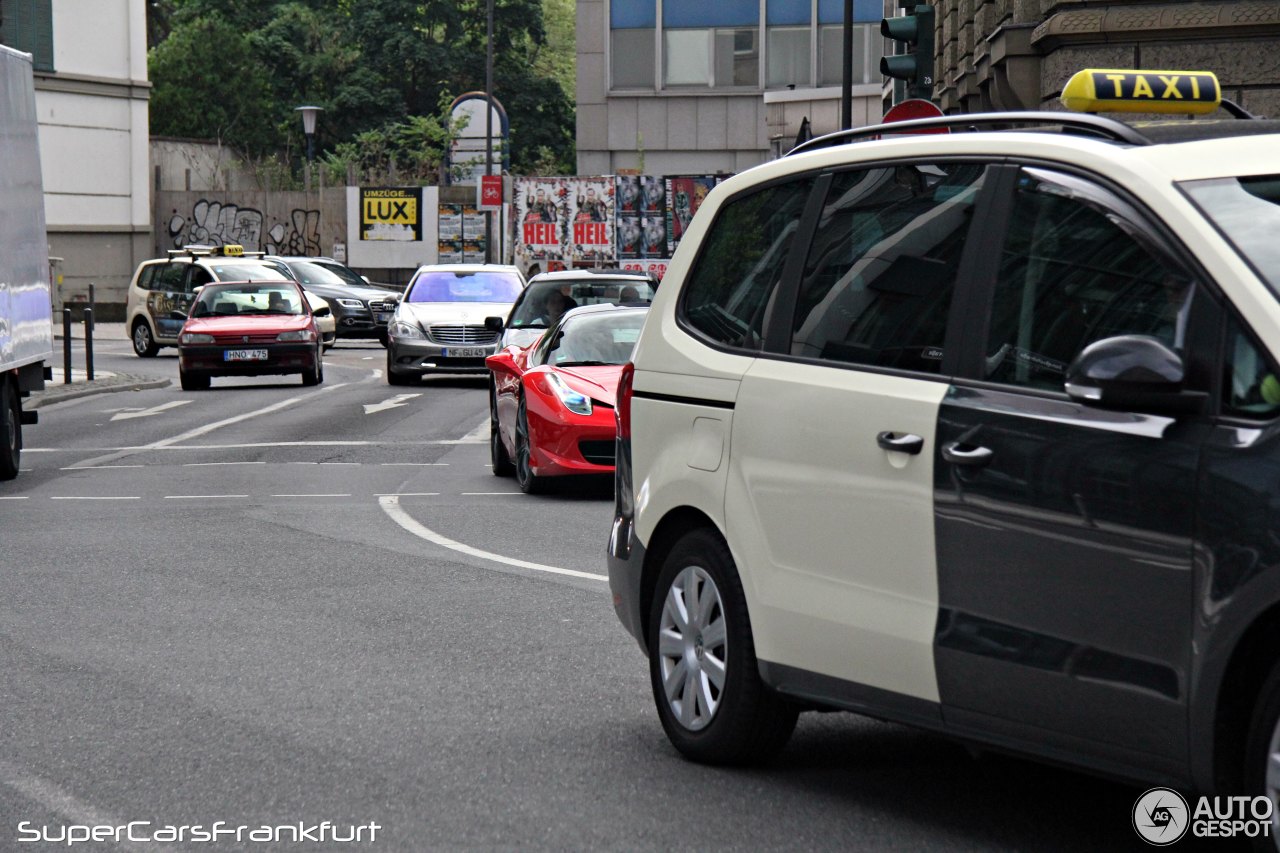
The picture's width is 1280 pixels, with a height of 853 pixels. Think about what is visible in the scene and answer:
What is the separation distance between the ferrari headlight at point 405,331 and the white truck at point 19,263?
10246 millimetres

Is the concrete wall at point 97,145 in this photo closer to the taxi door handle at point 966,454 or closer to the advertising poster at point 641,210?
the advertising poster at point 641,210

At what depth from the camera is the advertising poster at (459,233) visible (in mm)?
57250

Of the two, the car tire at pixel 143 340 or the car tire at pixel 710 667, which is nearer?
the car tire at pixel 710 667

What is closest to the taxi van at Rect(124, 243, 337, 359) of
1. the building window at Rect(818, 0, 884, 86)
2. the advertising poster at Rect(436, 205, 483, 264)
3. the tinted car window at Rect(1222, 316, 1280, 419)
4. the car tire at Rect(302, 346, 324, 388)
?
the car tire at Rect(302, 346, 324, 388)

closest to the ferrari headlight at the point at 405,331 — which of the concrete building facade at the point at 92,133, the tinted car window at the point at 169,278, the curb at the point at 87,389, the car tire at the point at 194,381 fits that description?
the car tire at the point at 194,381

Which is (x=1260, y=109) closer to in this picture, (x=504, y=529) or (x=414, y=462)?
(x=414, y=462)

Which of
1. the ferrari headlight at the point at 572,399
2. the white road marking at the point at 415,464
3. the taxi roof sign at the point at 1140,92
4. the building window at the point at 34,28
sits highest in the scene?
the building window at the point at 34,28

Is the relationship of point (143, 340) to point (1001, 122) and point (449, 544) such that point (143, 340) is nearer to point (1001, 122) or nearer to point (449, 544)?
point (449, 544)

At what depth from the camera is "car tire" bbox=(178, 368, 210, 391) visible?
95.9 ft

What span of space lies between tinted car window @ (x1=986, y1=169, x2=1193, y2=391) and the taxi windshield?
0.47 feet

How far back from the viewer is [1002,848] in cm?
504

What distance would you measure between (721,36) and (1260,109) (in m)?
46.6

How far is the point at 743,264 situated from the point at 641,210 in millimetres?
47228

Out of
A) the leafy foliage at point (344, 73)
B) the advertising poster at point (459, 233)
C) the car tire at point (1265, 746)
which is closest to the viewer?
the car tire at point (1265, 746)
